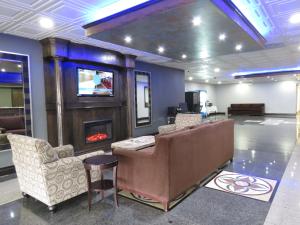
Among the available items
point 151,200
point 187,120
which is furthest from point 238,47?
point 151,200

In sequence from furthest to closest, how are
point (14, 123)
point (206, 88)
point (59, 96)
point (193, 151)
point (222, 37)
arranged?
point (206, 88) → point (59, 96) → point (14, 123) → point (222, 37) → point (193, 151)

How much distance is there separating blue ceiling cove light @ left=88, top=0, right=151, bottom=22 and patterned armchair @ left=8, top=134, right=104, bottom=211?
2.04 metres

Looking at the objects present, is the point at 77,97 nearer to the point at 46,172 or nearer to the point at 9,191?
the point at 9,191

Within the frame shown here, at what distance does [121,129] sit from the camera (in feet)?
20.5

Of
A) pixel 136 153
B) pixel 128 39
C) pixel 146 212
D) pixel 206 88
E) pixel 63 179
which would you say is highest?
pixel 128 39

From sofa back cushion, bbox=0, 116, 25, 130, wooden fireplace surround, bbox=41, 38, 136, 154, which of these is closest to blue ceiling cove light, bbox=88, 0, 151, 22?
wooden fireplace surround, bbox=41, 38, 136, 154

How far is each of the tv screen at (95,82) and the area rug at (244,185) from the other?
3623mm

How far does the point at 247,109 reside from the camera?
615 inches

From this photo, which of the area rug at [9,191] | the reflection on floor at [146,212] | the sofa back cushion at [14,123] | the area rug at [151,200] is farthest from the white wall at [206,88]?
the area rug at [9,191]

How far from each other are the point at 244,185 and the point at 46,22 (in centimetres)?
423

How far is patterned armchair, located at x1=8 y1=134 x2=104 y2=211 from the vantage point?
2.45 meters

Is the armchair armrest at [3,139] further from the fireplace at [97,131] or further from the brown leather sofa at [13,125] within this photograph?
the fireplace at [97,131]

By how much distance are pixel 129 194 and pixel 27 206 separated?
138cm

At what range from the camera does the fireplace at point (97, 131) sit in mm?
5303
